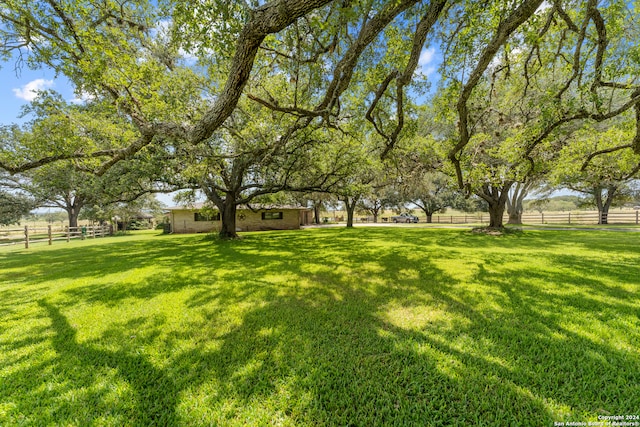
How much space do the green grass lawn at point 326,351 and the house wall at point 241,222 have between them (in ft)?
57.5

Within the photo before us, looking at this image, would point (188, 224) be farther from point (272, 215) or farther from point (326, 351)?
point (326, 351)

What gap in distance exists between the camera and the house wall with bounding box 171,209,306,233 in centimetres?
2172

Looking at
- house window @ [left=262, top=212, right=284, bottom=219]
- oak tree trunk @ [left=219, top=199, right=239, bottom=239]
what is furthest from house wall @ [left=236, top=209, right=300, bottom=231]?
oak tree trunk @ [left=219, top=199, right=239, bottom=239]

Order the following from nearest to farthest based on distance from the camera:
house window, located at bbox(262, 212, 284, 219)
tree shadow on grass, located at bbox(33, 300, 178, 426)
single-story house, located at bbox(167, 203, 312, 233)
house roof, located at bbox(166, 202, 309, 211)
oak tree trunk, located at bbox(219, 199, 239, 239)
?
tree shadow on grass, located at bbox(33, 300, 178, 426) < oak tree trunk, located at bbox(219, 199, 239, 239) < house roof, located at bbox(166, 202, 309, 211) < single-story house, located at bbox(167, 203, 312, 233) < house window, located at bbox(262, 212, 284, 219)

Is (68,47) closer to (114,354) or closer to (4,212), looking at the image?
(114,354)

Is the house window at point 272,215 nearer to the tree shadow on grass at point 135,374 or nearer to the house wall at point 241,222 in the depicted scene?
the house wall at point 241,222

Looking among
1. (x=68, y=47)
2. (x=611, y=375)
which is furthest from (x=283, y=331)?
(x=68, y=47)

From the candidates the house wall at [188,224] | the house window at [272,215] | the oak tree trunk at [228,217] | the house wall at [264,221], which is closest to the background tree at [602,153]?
the oak tree trunk at [228,217]

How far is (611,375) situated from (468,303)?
1578 millimetres

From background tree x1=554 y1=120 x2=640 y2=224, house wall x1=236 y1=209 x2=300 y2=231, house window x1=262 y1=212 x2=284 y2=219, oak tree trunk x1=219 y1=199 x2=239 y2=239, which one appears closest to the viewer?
background tree x1=554 y1=120 x2=640 y2=224

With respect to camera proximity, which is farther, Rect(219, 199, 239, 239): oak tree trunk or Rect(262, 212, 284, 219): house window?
Rect(262, 212, 284, 219): house window

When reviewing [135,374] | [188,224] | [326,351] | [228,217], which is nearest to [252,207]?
[188,224]

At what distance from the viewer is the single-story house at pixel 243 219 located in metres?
21.6

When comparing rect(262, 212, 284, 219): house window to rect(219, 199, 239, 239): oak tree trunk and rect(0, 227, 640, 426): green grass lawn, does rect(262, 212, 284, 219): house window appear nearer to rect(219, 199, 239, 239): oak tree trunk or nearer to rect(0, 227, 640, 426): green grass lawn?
rect(219, 199, 239, 239): oak tree trunk
